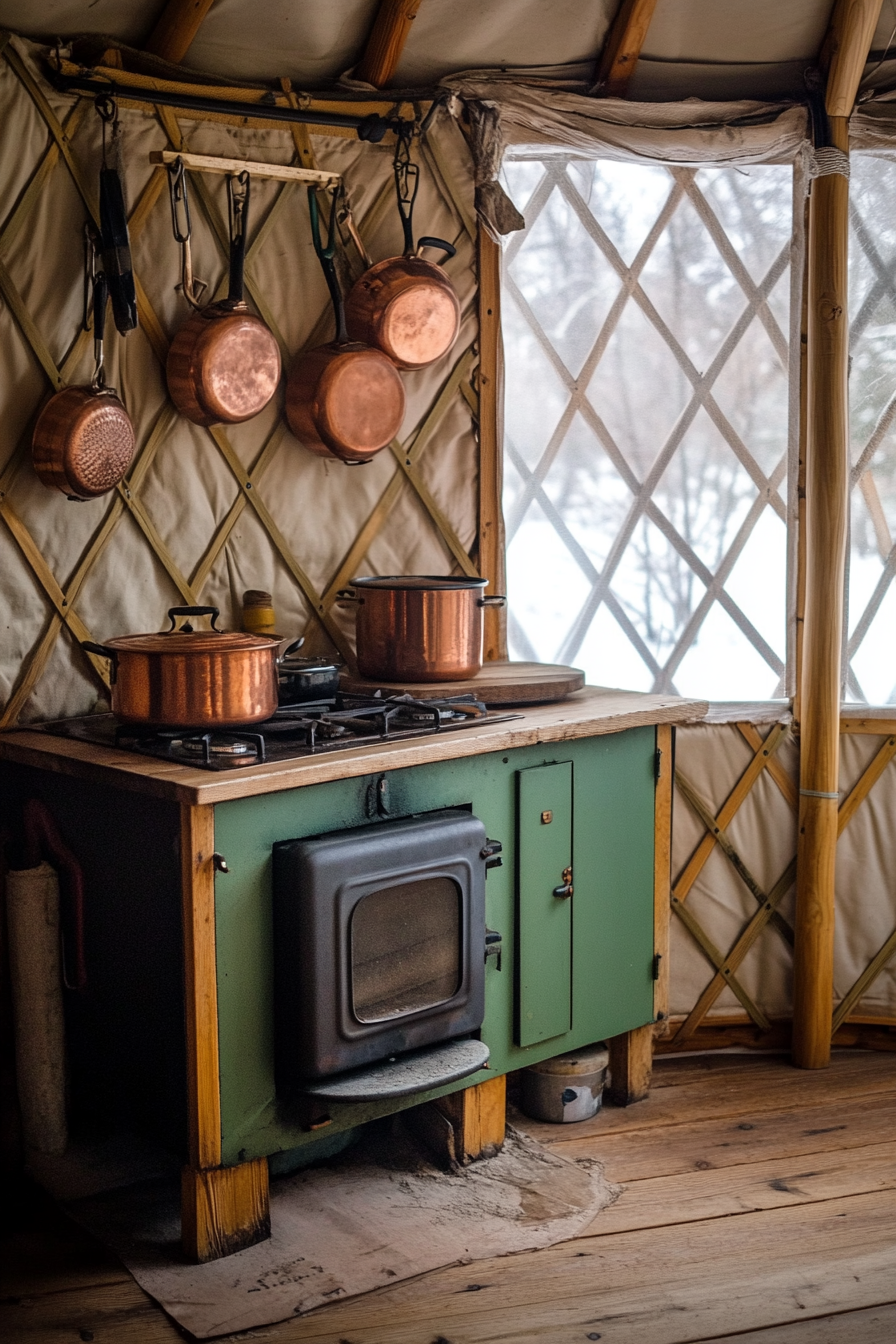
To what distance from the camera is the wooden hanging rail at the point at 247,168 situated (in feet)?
7.59

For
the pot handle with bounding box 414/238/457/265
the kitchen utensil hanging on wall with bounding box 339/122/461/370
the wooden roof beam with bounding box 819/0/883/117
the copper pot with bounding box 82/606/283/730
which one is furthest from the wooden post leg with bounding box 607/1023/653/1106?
the wooden roof beam with bounding box 819/0/883/117

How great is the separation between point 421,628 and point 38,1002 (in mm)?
913

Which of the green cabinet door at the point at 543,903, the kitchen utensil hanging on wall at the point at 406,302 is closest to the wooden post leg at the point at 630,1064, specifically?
the green cabinet door at the point at 543,903

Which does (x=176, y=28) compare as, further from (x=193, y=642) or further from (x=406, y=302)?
(x=193, y=642)

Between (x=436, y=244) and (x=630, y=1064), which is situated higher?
(x=436, y=244)

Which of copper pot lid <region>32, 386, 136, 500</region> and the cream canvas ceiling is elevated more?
the cream canvas ceiling

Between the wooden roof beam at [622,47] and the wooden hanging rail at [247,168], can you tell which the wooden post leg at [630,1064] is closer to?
the wooden hanging rail at [247,168]

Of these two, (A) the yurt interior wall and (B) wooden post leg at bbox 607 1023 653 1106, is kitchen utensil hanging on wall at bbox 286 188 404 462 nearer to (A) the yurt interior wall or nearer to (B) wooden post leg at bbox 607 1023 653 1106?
(A) the yurt interior wall

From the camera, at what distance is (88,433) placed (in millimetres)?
2215

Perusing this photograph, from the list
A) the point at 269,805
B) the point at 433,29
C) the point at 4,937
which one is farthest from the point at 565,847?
the point at 433,29

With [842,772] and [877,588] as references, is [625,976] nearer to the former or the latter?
[842,772]

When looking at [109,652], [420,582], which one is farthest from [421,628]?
[109,652]

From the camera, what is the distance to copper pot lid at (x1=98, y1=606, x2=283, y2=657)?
6.58 ft

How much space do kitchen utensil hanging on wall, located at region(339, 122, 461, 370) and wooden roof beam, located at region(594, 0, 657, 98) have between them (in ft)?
1.48
